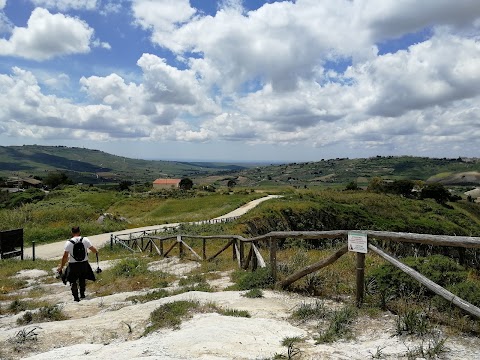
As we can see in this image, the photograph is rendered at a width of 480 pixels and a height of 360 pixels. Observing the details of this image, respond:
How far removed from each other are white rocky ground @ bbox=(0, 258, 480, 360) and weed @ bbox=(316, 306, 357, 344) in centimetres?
12

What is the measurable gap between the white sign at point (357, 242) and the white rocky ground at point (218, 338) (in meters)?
1.08

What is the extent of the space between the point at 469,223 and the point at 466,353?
6950 cm

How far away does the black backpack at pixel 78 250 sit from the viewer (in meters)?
9.80

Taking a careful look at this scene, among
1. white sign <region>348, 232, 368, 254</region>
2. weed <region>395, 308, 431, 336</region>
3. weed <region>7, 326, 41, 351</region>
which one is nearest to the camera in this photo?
weed <region>395, 308, 431, 336</region>

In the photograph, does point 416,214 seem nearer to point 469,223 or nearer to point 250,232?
point 469,223

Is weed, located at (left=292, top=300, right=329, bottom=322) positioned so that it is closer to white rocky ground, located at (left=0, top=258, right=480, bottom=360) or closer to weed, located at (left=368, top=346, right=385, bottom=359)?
white rocky ground, located at (left=0, top=258, right=480, bottom=360)

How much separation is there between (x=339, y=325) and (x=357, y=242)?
60.5 inches

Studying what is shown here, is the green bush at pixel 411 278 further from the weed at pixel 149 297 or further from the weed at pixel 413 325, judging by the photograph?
the weed at pixel 149 297

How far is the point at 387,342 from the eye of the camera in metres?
4.99

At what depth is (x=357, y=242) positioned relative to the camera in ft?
21.4

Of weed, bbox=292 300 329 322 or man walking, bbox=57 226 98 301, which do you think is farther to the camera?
man walking, bbox=57 226 98 301

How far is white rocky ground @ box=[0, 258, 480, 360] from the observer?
4.79m

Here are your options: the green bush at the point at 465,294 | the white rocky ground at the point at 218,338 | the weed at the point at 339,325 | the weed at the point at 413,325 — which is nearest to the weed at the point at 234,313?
the white rocky ground at the point at 218,338

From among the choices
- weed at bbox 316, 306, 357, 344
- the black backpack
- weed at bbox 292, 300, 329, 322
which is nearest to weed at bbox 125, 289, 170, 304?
the black backpack
